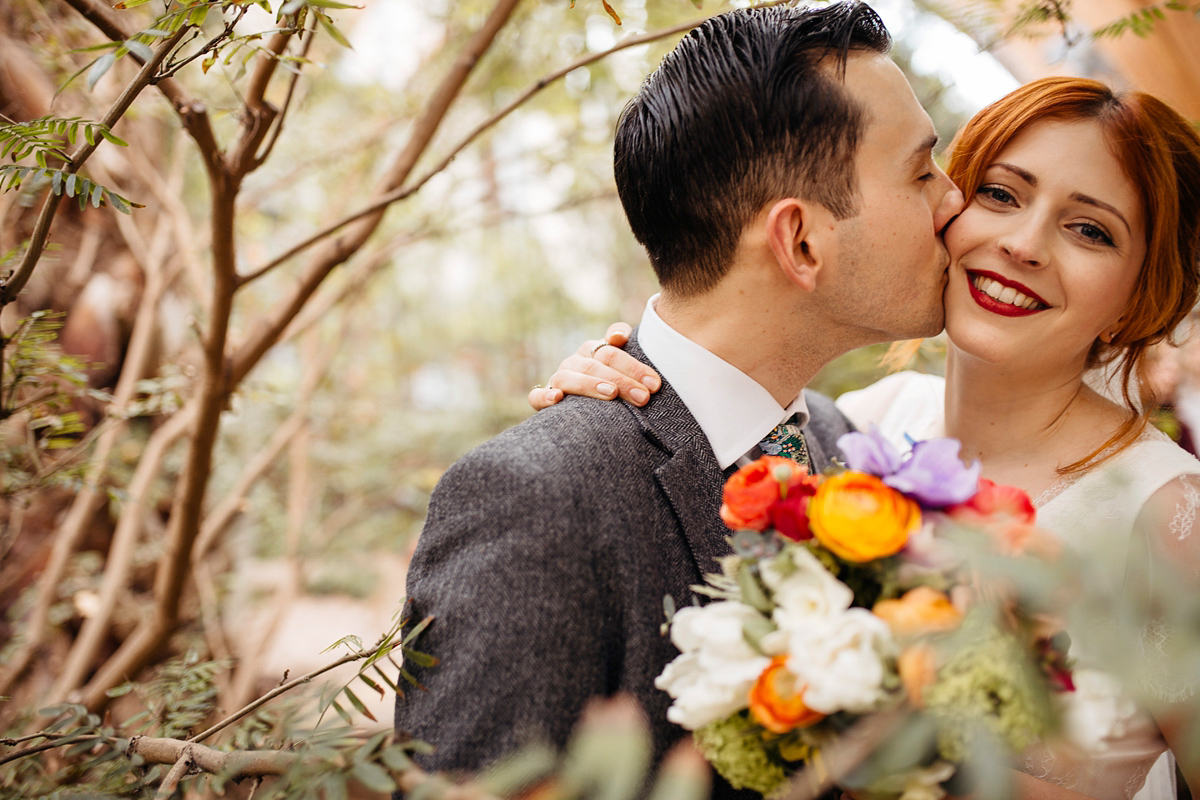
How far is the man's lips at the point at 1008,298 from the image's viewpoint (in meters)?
1.64

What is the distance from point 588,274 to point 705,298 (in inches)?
246

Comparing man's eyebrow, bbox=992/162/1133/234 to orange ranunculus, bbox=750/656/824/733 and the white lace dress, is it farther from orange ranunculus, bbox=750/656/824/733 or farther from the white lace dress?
orange ranunculus, bbox=750/656/824/733

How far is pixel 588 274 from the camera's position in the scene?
773cm

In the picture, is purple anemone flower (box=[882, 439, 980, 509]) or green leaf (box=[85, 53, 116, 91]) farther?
green leaf (box=[85, 53, 116, 91])

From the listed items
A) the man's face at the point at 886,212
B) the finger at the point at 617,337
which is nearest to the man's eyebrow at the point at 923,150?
the man's face at the point at 886,212

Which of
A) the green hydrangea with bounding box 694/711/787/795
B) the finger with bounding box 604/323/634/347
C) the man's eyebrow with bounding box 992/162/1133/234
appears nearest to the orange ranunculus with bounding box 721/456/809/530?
the green hydrangea with bounding box 694/711/787/795

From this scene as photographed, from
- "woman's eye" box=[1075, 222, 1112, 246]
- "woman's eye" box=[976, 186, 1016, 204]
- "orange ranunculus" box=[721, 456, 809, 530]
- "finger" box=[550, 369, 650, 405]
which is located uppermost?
"woman's eye" box=[976, 186, 1016, 204]

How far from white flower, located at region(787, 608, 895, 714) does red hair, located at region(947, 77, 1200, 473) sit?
49.6 inches

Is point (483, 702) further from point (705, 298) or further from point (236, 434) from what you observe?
point (236, 434)

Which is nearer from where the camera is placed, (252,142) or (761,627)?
(761,627)

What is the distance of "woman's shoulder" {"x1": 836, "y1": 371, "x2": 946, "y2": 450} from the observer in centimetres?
221

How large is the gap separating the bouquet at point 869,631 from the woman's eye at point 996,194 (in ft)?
3.59

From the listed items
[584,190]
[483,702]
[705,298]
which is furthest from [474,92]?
[483,702]

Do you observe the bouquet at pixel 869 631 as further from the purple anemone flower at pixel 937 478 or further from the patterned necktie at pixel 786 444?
the patterned necktie at pixel 786 444
